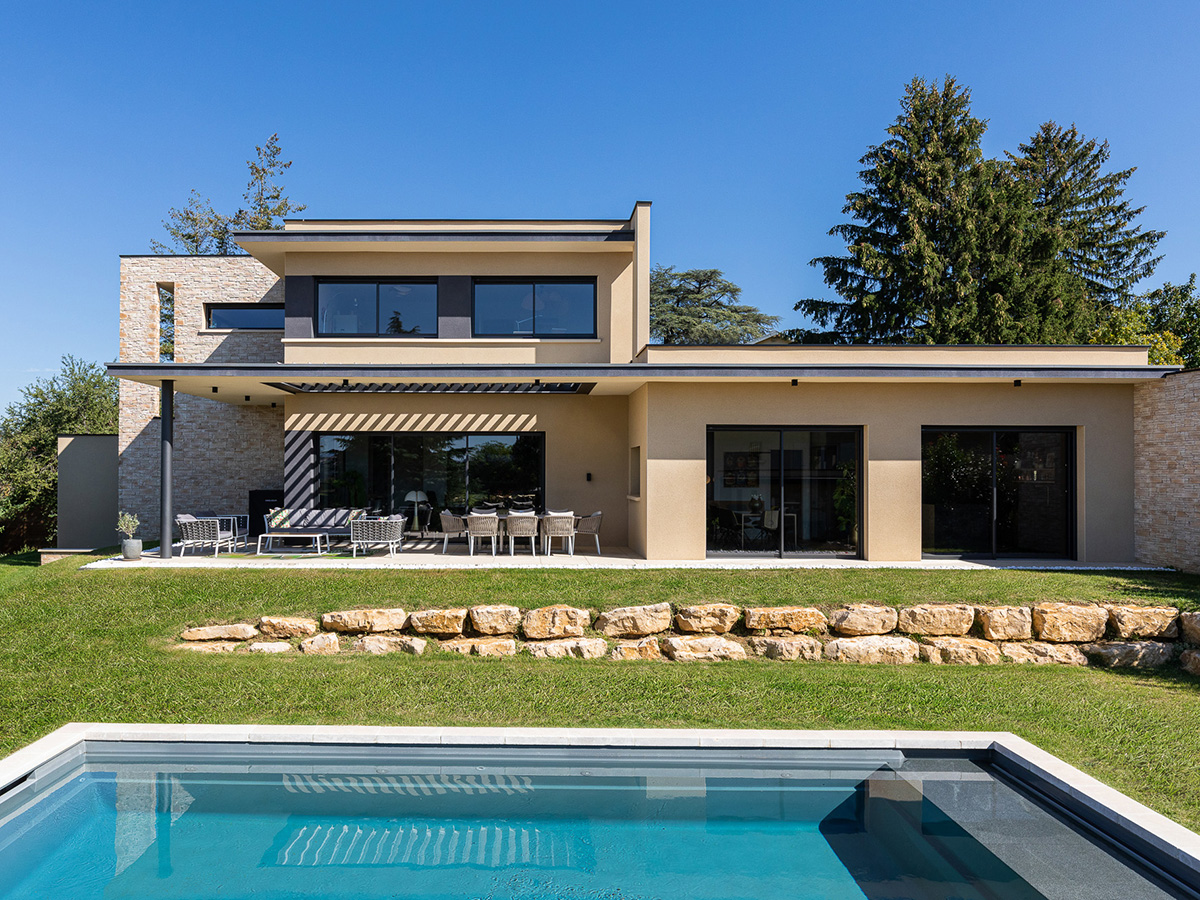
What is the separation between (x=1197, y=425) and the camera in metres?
11.7

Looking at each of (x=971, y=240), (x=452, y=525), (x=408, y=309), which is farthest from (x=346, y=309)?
(x=971, y=240)

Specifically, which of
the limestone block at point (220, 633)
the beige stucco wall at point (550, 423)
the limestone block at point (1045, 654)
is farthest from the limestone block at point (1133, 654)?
the limestone block at point (220, 633)

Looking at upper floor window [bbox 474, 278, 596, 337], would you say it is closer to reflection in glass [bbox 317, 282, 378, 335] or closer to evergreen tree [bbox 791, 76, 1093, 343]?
reflection in glass [bbox 317, 282, 378, 335]

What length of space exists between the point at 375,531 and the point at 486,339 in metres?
5.39

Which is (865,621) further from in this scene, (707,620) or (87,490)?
(87,490)

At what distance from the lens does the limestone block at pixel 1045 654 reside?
8812 mm

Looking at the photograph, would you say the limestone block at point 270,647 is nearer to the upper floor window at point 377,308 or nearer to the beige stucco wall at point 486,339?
the beige stucco wall at point 486,339

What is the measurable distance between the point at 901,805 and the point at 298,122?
36697 millimetres

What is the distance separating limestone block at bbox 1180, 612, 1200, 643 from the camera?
8.68 m

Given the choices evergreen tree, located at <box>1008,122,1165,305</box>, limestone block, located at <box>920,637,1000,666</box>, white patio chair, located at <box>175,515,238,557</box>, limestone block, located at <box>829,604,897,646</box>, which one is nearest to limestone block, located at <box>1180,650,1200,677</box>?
limestone block, located at <box>920,637,1000,666</box>

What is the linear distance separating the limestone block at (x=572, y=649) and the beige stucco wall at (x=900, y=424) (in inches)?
174

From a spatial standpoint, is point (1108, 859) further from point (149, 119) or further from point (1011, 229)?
point (149, 119)

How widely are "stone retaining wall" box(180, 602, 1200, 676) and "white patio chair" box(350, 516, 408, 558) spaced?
3520mm

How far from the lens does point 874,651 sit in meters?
8.78
